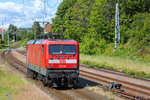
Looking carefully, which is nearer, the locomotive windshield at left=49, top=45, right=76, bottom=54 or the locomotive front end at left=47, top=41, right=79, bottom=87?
the locomotive front end at left=47, top=41, right=79, bottom=87

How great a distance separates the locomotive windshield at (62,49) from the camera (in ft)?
48.3

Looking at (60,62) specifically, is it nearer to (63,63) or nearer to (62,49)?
(63,63)

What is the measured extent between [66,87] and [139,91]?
15.0 ft

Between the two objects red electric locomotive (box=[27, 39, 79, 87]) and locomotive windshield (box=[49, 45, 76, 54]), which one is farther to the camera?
locomotive windshield (box=[49, 45, 76, 54])

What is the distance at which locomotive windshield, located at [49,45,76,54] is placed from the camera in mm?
14719

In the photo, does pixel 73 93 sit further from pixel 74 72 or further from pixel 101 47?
pixel 101 47

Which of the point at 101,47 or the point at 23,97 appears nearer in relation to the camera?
the point at 23,97

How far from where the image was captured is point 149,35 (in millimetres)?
33688

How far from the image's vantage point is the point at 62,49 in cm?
1487

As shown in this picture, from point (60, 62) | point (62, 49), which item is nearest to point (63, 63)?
point (60, 62)

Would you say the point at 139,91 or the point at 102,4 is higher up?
the point at 102,4

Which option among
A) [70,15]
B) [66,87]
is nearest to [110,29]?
[70,15]

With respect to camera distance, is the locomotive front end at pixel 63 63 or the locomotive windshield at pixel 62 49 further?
the locomotive windshield at pixel 62 49

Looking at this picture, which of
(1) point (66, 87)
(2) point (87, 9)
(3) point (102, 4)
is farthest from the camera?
(2) point (87, 9)
